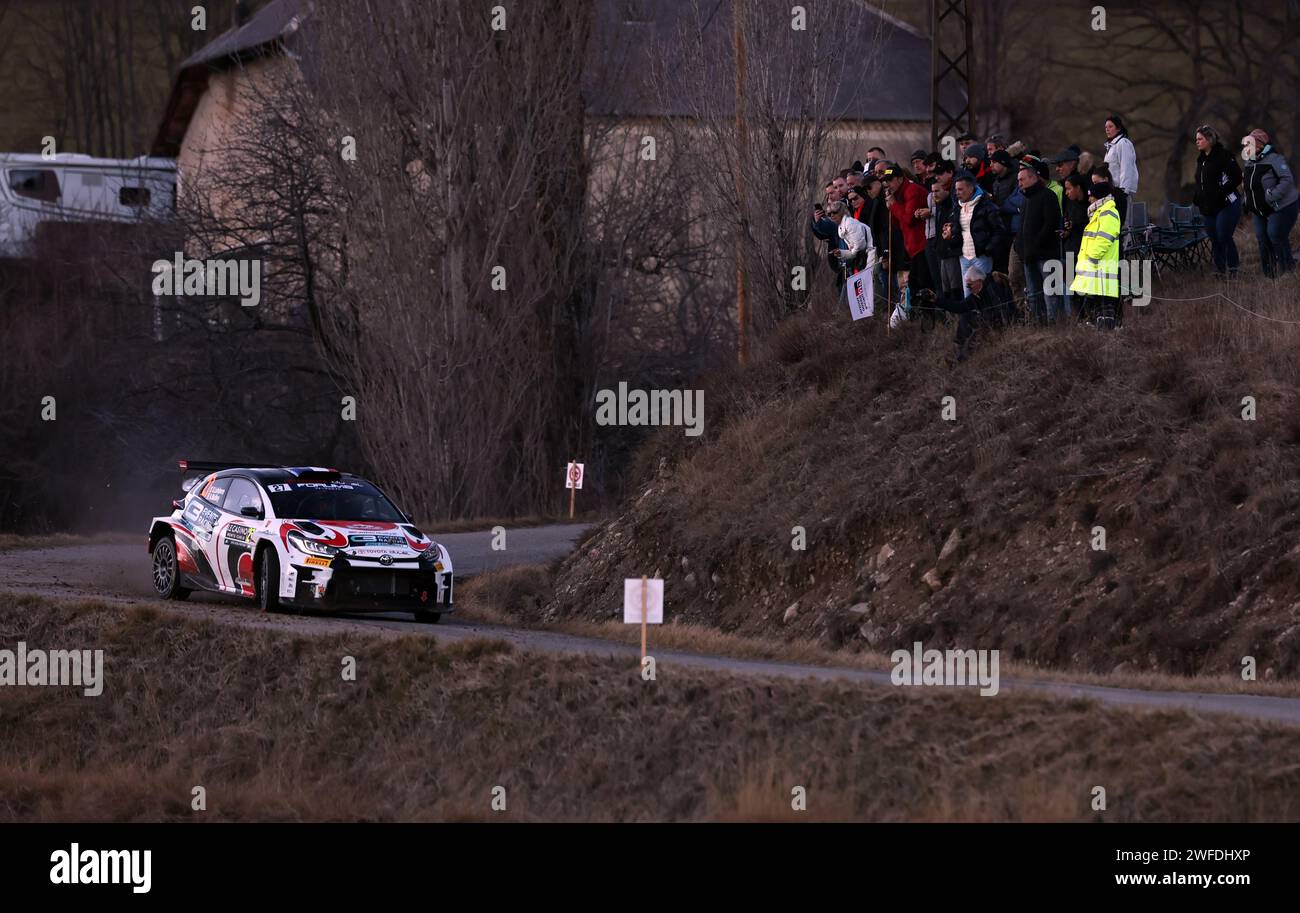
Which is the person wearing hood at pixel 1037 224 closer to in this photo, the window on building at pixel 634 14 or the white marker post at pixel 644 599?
the white marker post at pixel 644 599

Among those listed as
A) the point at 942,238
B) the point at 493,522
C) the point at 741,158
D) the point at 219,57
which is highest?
the point at 219,57

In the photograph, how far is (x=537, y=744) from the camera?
18.0 meters

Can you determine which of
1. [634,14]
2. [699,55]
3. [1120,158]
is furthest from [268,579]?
[634,14]

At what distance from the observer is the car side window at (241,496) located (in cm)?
2314

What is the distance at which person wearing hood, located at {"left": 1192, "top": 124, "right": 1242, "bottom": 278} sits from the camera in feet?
77.3

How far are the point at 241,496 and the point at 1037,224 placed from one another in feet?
31.6

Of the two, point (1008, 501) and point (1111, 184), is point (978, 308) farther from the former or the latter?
point (1008, 501)

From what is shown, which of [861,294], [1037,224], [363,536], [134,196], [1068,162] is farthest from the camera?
[134,196]

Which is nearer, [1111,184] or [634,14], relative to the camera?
[1111,184]

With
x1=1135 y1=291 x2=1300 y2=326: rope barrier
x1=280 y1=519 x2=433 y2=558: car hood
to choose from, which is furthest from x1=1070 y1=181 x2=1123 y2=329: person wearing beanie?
x1=280 y1=519 x2=433 y2=558: car hood

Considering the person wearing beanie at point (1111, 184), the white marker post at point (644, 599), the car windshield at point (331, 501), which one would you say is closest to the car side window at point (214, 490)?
the car windshield at point (331, 501)
